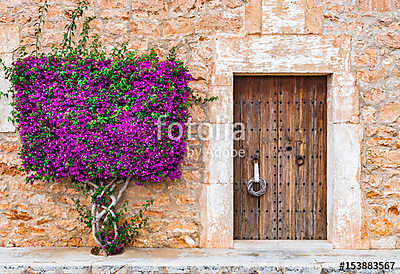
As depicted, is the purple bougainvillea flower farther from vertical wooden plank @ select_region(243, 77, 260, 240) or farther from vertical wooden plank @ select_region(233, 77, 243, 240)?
vertical wooden plank @ select_region(243, 77, 260, 240)

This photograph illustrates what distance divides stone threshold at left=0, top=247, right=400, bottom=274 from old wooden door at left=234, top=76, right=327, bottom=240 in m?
0.26

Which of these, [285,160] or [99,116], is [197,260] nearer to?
[285,160]

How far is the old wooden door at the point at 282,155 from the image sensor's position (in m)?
4.48

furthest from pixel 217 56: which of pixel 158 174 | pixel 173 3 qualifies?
pixel 158 174

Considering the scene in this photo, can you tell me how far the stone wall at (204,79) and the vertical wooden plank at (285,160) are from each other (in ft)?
1.01

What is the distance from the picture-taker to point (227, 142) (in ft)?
14.2

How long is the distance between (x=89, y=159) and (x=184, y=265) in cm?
130

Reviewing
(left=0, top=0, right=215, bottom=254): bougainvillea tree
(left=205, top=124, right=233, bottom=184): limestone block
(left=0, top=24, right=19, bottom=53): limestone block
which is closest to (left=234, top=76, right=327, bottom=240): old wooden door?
(left=205, top=124, right=233, bottom=184): limestone block

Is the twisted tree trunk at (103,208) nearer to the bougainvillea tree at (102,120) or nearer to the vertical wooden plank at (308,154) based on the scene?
the bougainvillea tree at (102,120)

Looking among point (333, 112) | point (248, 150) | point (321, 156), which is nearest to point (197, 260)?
point (248, 150)

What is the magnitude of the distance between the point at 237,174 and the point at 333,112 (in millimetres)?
1160

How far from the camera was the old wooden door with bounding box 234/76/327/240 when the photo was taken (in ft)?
14.7

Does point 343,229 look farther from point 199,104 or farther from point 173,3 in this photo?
point 173,3

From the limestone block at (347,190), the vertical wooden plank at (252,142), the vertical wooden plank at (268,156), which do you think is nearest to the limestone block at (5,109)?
the vertical wooden plank at (252,142)
